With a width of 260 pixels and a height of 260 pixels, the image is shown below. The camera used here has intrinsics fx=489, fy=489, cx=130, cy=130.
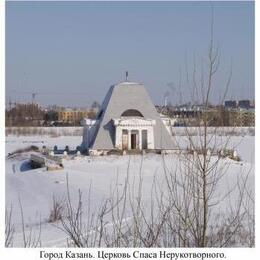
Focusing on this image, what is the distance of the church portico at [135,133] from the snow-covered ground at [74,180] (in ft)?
6.21

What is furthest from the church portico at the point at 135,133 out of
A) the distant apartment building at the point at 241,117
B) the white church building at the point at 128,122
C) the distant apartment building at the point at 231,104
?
the distant apartment building at the point at 231,104

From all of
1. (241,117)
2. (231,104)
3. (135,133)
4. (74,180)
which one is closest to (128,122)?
(135,133)

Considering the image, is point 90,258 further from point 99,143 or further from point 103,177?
point 99,143

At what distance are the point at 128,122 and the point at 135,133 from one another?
0.55 meters

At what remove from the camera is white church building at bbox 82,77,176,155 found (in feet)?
63.6

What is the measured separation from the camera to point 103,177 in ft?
45.8

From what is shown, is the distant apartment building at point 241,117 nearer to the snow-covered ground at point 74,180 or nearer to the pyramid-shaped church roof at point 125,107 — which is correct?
the snow-covered ground at point 74,180

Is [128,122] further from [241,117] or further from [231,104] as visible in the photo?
[231,104]

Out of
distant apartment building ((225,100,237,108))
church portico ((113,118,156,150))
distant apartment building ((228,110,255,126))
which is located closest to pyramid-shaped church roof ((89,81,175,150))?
church portico ((113,118,156,150))

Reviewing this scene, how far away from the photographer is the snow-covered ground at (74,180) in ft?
25.5

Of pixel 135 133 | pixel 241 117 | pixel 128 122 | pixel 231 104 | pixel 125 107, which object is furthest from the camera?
pixel 125 107

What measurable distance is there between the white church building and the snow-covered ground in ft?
6.18

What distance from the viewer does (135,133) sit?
1967 centimetres
